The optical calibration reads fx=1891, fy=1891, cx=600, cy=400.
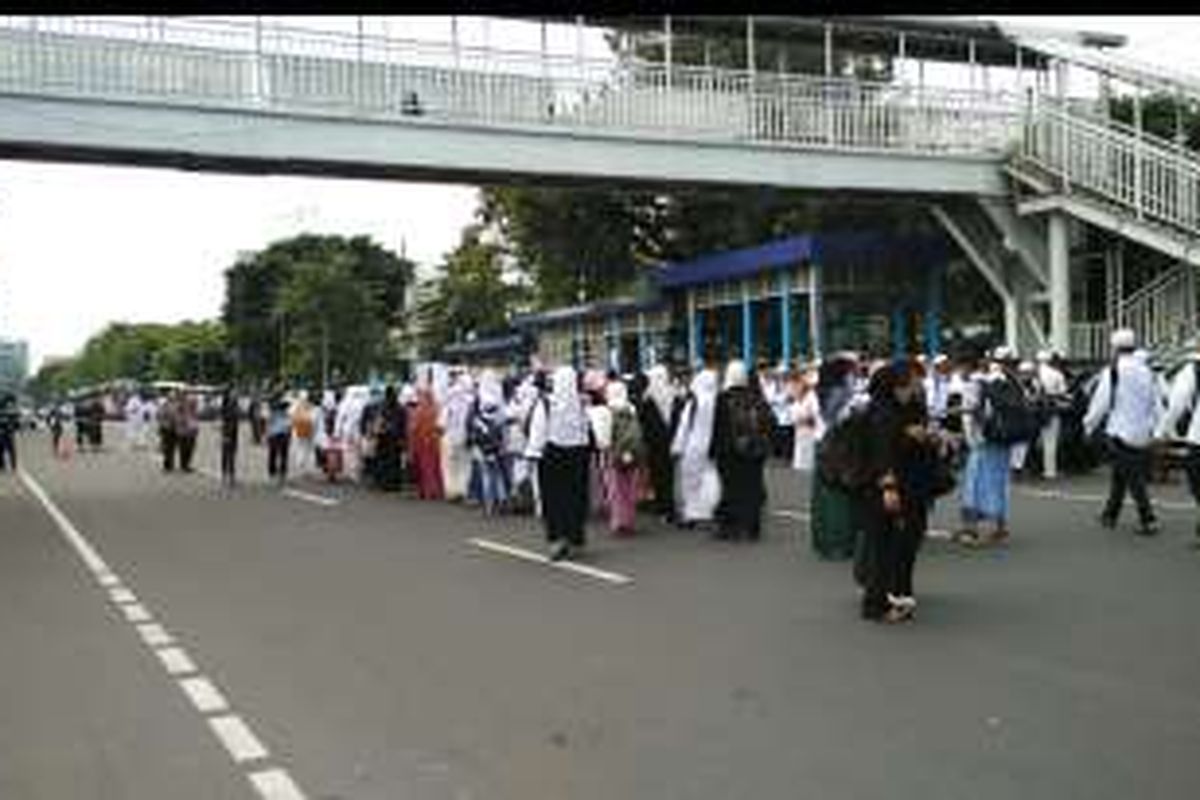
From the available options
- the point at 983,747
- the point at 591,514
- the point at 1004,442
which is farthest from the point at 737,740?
the point at 591,514

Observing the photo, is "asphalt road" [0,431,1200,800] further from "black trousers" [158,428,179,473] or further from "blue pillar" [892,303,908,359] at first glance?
"blue pillar" [892,303,908,359]

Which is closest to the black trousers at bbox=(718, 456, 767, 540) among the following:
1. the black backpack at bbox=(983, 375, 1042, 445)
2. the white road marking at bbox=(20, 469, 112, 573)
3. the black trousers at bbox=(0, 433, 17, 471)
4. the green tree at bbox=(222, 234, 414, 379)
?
the black backpack at bbox=(983, 375, 1042, 445)

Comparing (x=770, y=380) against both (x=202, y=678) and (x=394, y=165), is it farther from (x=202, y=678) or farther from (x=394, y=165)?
(x=202, y=678)

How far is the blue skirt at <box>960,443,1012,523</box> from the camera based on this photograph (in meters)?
16.3

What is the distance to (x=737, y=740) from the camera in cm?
822

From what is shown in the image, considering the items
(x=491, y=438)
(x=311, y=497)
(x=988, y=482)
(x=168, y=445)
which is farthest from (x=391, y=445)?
(x=988, y=482)

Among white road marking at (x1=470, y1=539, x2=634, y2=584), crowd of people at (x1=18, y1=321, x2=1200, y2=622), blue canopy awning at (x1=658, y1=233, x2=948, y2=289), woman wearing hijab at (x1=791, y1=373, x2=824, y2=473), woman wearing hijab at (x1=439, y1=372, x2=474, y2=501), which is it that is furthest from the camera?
blue canopy awning at (x1=658, y1=233, x2=948, y2=289)

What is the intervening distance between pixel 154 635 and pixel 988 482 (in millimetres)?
7536

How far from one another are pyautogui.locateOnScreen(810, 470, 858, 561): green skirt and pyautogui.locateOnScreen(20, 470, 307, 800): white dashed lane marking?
5433 millimetres

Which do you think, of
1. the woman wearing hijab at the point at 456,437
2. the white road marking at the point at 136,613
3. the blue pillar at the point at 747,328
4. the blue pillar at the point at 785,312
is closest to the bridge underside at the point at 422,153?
the blue pillar at the point at 785,312

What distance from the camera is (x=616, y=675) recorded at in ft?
32.8

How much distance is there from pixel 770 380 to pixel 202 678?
69.5ft

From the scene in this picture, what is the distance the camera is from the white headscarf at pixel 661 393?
19.7 meters

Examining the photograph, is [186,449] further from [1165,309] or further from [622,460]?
[622,460]
